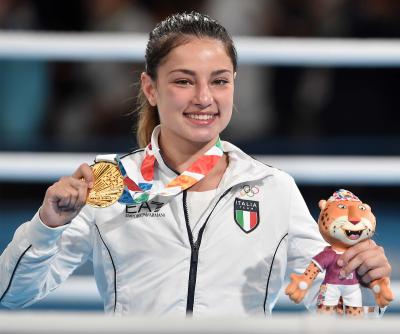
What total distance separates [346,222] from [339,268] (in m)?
0.08

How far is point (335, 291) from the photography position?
165cm

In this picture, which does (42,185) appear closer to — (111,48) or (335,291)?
(111,48)

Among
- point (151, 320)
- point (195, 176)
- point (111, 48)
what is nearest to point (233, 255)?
point (195, 176)

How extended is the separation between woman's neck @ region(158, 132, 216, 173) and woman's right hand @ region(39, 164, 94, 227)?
24 cm

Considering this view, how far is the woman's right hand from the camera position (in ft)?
5.57

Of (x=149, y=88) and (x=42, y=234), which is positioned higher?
(x=149, y=88)

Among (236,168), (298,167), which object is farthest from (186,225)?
(298,167)

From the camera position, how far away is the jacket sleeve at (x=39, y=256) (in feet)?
5.85

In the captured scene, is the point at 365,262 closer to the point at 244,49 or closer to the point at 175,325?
the point at 175,325

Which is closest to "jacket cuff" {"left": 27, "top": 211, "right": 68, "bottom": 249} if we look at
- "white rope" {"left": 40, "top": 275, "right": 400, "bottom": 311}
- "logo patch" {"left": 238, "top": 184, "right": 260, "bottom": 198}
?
"logo patch" {"left": 238, "top": 184, "right": 260, "bottom": 198}

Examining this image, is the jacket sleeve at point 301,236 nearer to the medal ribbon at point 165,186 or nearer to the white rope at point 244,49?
the medal ribbon at point 165,186

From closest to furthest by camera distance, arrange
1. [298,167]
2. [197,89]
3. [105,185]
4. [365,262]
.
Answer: [365,262] → [105,185] → [197,89] → [298,167]

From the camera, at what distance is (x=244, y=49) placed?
2672 mm

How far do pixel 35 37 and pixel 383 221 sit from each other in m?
1.61
